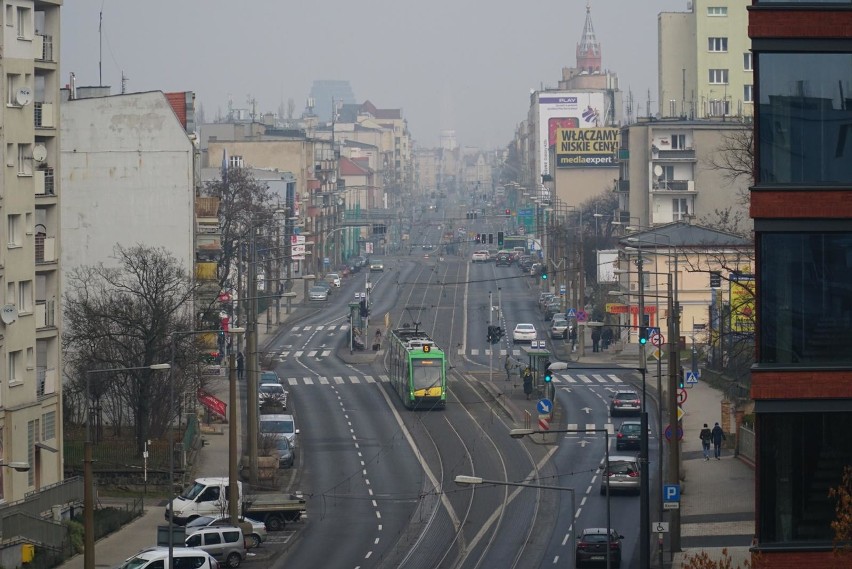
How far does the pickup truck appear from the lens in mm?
48312

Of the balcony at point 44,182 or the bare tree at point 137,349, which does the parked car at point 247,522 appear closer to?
the balcony at point 44,182

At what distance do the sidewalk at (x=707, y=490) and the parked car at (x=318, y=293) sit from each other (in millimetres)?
48043

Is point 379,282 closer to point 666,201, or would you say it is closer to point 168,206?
point 666,201

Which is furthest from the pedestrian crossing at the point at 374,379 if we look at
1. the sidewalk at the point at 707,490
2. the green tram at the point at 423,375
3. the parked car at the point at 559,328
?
the parked car at the point at 559,328

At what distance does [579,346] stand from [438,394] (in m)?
22.4

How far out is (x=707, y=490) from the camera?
52.2m

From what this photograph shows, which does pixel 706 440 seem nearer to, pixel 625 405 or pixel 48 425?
pixel 625 405

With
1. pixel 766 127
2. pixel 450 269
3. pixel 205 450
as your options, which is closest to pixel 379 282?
pixel 450 269

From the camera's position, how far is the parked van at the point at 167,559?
3916 cm

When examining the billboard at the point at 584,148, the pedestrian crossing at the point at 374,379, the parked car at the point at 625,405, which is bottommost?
the parked car at the point at 625,405

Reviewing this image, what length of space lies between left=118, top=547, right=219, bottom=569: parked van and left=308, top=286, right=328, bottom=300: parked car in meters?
82.1

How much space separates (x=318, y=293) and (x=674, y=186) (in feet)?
88.2

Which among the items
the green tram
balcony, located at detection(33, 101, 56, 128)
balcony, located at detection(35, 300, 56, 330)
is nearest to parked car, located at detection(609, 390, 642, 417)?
the green tram

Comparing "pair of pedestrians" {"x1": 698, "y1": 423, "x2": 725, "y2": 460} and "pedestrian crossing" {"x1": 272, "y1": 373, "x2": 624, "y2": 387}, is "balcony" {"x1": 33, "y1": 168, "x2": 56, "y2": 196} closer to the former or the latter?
"pair of pedestrians" {"x1": 698, "y1": 423, "x2": 725, "y2": 460}
